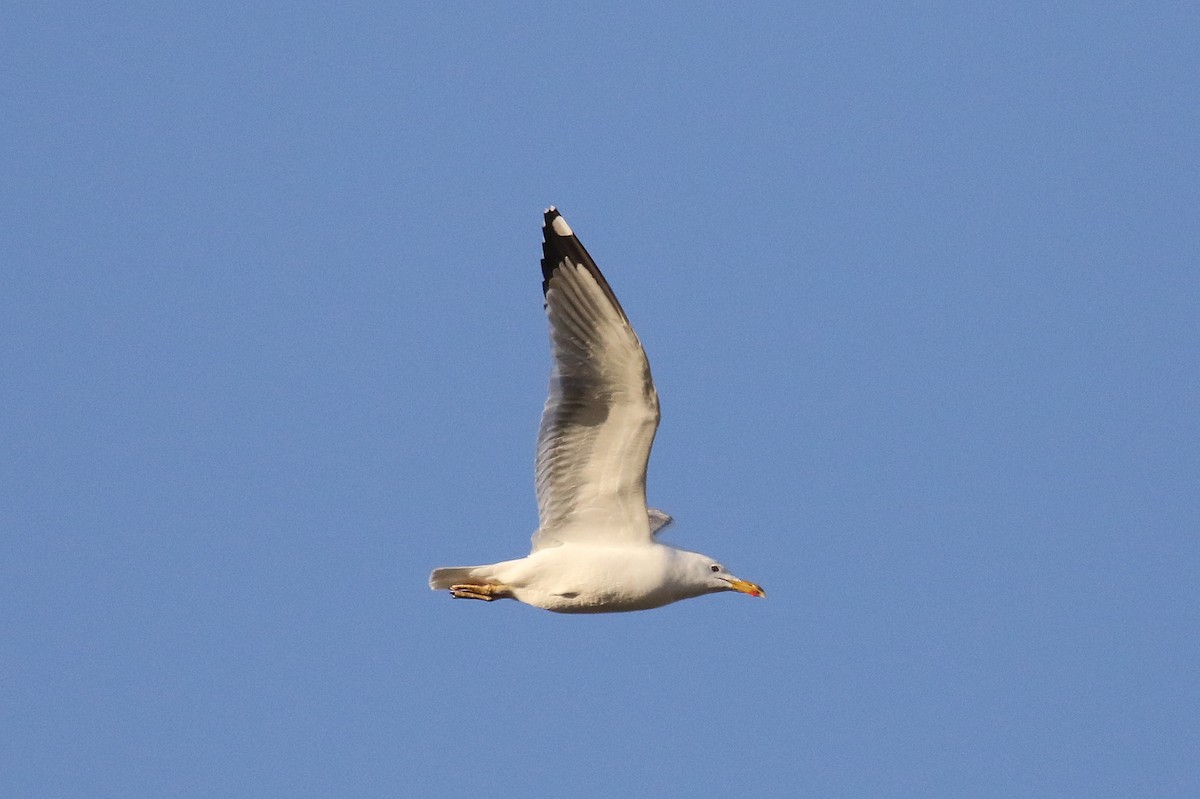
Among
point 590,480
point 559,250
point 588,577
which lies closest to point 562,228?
point 559,250

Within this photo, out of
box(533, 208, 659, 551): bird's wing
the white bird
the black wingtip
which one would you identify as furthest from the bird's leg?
the black wingtip

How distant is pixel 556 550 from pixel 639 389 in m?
1.33

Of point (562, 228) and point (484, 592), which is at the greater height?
point (562, 228)

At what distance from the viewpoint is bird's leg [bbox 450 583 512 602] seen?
16234mm

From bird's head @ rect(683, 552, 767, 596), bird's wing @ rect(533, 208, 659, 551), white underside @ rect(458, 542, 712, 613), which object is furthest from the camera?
bird's head @ rect(683, 552, 767, 596)

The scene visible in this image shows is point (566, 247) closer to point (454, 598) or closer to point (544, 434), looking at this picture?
point (544, 434)

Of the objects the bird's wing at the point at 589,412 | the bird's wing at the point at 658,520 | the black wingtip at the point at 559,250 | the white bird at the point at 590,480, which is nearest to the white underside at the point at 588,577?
the white bird at the point at 590,480

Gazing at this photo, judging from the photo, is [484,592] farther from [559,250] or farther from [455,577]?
A: [559,250]

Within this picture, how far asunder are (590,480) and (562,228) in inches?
67.8

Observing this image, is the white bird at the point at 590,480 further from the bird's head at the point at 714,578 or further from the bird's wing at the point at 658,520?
the bird's wing at the point at 658,520

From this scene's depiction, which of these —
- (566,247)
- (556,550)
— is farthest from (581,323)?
(556,550)

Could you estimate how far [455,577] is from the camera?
1634 centimetres

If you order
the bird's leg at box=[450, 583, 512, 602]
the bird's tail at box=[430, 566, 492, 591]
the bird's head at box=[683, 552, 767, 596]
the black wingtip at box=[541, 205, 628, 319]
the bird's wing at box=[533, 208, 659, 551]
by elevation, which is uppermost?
the black wingtip at box=[541, 205, 628, 319]

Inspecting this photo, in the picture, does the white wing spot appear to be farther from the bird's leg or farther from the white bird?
the bird's leg
